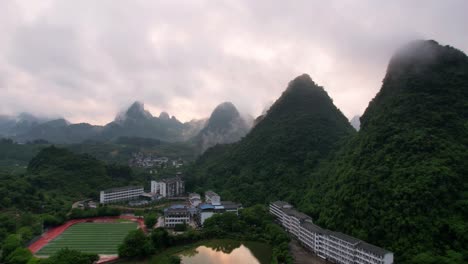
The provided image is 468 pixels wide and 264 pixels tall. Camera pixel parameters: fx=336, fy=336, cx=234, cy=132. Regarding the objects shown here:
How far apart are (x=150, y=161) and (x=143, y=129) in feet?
245

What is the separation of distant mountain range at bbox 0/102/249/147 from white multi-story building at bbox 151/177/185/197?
53991 millimetres

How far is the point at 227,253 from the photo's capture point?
29297 millimetres

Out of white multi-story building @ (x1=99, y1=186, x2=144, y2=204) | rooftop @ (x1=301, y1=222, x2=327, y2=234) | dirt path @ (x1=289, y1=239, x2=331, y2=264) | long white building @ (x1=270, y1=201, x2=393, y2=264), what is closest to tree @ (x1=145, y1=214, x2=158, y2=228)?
long white building @ (x1=270, y1=201, x2=393, y2=264)

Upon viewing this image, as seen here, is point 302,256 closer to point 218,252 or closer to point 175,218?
point 218,252

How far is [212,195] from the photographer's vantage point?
44.4m

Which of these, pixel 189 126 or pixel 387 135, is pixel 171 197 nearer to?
pixel 387 135

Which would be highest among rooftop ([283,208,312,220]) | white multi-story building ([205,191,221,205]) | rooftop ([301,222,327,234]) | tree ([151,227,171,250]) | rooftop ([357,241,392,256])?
white multi-story building ([205,191,221,205])

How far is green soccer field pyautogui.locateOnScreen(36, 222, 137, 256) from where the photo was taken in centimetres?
3005

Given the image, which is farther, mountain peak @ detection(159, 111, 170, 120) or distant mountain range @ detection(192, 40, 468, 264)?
mountain peak @ detection(159, 111, 170, 120)

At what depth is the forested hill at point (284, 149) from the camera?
152 feet

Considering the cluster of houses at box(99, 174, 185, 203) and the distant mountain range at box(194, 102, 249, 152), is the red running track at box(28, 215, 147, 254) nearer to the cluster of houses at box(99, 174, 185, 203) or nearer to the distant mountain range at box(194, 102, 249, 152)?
the cluster of houses at box(99, 174, 185, 203)

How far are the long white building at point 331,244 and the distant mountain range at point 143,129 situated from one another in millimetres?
78479

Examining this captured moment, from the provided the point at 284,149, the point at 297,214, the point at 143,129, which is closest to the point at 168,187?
the point at 284,149

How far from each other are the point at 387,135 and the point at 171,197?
33.5m
